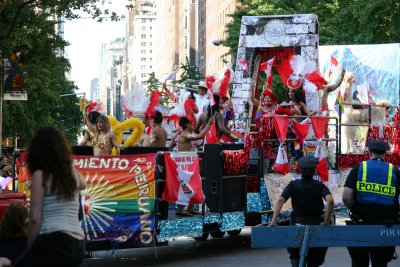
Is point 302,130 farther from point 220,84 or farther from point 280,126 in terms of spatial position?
point 220,84

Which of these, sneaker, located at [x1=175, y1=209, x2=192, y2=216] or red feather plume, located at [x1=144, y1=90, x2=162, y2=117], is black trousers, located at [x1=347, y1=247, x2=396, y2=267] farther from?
red feather plume, located at [x1=144, y1=90, x2=162, y2=117]

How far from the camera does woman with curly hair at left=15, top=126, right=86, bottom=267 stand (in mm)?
7004

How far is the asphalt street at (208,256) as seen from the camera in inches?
609

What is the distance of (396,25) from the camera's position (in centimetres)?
3719

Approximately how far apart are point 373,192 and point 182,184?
531 cm

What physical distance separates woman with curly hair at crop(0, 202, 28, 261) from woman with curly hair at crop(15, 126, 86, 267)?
412 mm

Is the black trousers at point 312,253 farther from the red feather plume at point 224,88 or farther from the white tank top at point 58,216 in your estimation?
the red feather plume at point 224,88

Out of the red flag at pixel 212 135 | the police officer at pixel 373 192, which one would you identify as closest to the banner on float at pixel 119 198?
the red flag at pixel 212 135

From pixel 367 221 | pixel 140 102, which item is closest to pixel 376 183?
pixel 367 221

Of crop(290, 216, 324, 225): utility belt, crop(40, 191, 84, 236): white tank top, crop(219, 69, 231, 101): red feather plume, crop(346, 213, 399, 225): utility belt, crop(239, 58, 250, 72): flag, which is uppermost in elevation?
crop(239, 58, 250, 72): flag

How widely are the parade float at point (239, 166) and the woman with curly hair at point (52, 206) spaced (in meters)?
6.55

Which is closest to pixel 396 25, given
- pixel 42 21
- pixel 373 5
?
pixel 373 5

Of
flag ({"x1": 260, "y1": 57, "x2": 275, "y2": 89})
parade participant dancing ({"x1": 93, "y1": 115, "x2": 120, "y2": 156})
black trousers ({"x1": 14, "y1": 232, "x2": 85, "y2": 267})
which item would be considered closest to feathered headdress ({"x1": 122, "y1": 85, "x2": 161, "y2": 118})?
flag ({"x1": 260, "y1": 57, "x2": 275, "y2": 89})

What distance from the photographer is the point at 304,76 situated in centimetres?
1797
